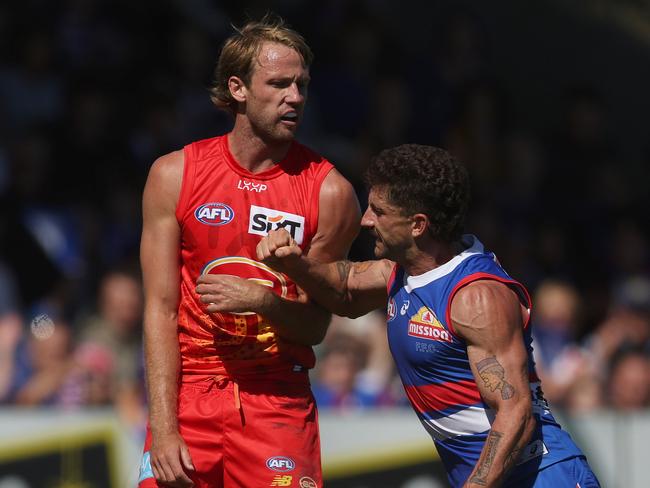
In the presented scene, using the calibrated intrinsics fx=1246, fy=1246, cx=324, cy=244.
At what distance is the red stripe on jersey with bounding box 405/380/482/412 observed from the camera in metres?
5.21

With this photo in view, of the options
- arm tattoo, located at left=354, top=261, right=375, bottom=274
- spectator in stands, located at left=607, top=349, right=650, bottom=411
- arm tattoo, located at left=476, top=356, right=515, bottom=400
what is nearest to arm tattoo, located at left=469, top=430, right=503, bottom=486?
arm tattoo, located at left=476, top=356, right=515, bottom=400

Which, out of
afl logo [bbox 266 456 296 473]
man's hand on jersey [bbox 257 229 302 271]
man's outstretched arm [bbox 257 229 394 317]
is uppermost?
man's hand on jersey [bbox 257 229 302 271]

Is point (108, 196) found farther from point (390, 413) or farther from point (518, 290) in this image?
point (518, 290)

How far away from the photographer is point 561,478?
5195 millimetres

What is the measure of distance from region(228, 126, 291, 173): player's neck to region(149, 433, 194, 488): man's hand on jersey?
124 cm

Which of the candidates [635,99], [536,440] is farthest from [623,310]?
[536,440]

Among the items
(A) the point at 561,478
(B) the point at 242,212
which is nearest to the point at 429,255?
(B) the point at 242,212

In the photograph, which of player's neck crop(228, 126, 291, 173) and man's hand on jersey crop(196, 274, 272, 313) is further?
player's neck crop(228, 126, 291, 173)

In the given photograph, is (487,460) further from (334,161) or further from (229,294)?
(334,161)

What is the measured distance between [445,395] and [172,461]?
47.3 inches

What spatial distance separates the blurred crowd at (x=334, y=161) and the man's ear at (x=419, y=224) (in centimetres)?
397

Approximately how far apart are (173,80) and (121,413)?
3999 mm

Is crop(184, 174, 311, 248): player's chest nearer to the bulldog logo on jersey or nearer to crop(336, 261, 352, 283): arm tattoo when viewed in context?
crop(336, 261, 352, 283): arm tattoo

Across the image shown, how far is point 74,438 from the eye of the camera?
8.56 meters
